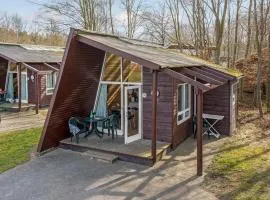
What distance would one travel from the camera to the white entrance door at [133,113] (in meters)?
10.4

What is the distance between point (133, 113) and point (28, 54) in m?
12.5

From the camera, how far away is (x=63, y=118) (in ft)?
34.7

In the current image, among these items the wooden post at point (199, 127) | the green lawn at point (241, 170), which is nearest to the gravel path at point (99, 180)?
the wooden post at point (199, 127)

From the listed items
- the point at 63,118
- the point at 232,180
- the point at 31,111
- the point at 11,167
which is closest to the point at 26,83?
the point at 31,111

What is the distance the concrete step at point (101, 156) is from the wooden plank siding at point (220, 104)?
17.8 feet

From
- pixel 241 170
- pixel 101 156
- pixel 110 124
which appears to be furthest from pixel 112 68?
pixel 241 170

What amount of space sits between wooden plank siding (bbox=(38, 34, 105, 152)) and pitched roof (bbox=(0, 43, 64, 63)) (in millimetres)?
8889

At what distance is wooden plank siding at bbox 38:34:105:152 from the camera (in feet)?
31.7

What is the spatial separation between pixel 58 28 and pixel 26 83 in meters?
9.35

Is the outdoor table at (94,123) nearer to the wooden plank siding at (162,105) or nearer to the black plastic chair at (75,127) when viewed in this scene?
the black plastic chair at (75,127)

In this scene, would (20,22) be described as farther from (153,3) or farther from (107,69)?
(107,69)

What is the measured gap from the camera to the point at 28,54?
2119 centimetres

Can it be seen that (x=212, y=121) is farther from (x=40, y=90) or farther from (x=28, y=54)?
(x=28, y=54)

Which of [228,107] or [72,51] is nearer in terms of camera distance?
[72,51]
